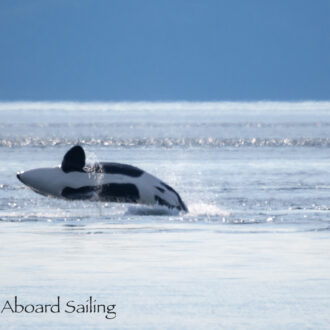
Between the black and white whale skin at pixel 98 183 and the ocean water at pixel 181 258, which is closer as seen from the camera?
the ocean water at pixel 181 258

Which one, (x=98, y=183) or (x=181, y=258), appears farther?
(x=98, y=183)

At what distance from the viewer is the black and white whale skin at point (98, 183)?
25.8m

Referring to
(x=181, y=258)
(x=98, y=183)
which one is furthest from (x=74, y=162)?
(x=181, y=258)

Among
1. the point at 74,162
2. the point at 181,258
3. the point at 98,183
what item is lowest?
the point at 181,258

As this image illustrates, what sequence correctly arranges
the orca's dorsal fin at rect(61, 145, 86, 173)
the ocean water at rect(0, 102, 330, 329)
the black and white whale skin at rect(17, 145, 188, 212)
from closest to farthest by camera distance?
1. the ocean water at rect(0, 102, 330, 329)
2. the orca's dorsal fin at rect(61, 145, 86, 173)
3. the black and white whale skin at rect(17, 145, 188, 212)

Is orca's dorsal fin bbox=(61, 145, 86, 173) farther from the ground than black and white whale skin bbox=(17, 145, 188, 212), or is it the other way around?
orca's dorsal fin bbox=(61, 145, 86, 173)

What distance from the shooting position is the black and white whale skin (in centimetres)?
2577

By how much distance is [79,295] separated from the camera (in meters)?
16.8

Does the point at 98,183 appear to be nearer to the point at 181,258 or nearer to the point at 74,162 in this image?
the point at 74,162

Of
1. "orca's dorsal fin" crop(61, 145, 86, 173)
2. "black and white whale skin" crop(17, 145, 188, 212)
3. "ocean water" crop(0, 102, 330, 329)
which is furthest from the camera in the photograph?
"black and white whale skin" crop(17, 145, 188, 212)

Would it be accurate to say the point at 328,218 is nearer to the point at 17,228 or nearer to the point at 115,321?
the point at 17,228

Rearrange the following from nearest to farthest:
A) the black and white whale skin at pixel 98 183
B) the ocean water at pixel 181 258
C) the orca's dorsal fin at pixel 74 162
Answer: the ocean water at pixel 181 258 → the orca's dorsal fin at pixel 74 162 → the black and white whale skin at pixel 98 183

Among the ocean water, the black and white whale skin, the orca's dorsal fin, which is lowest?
the ocean water

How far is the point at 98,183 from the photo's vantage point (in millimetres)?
25875
